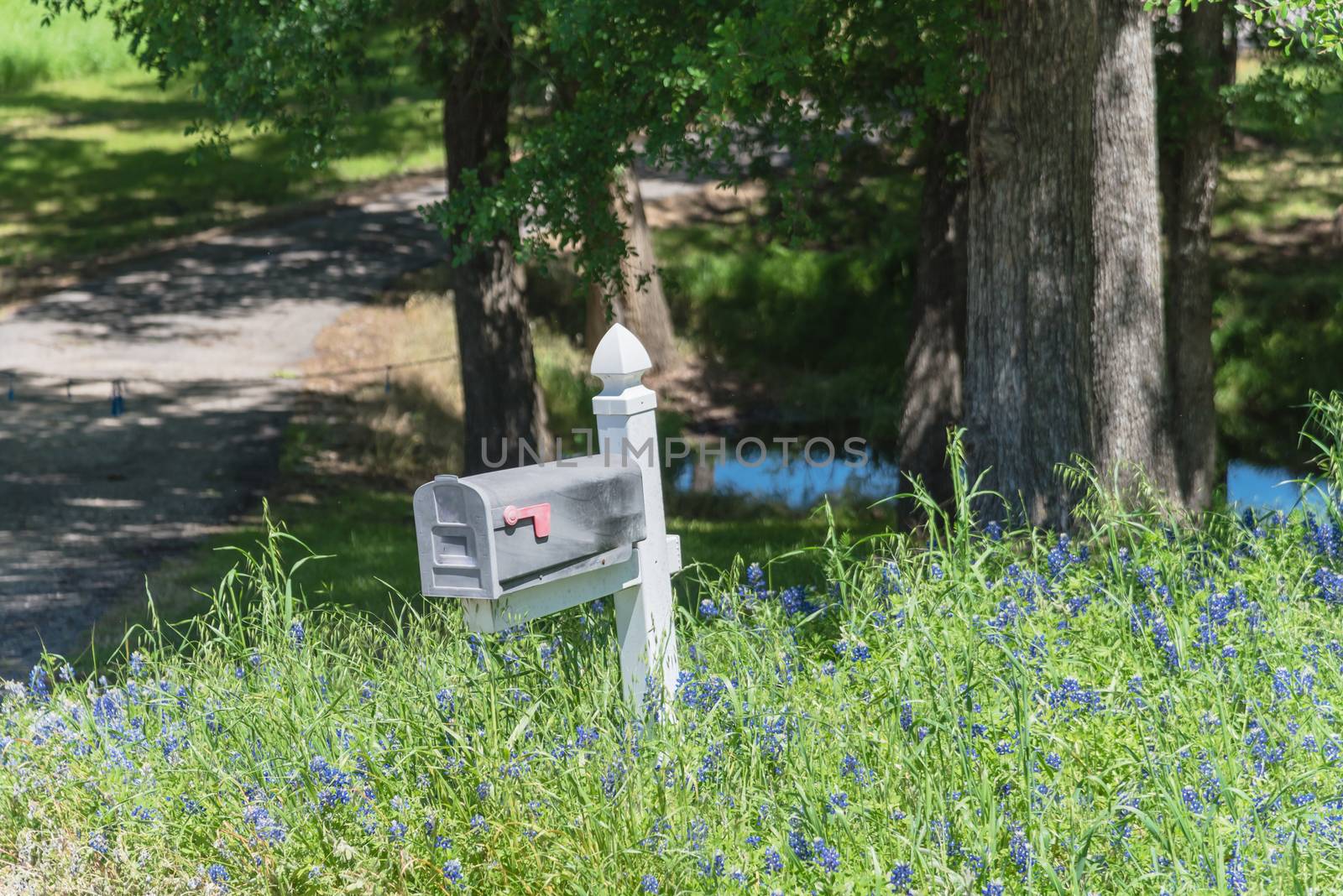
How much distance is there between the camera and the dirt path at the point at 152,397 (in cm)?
922

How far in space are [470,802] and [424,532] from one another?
738 millimetres

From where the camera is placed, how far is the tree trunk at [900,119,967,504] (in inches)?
393

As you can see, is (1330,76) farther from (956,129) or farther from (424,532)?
(424,532)

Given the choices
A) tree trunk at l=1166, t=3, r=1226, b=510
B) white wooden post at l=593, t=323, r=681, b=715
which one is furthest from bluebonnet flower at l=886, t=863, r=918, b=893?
tree trunk at l=1166, t=3, r=1226, b=510

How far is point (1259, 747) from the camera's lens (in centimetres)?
339

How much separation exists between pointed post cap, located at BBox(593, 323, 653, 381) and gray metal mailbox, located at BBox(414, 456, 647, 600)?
0.32 metres

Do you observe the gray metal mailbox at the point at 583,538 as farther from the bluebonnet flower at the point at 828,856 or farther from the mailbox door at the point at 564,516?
the bluebonnet flower at the point at 828,856

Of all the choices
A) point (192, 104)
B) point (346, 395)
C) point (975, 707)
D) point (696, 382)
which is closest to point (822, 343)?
point (696, 382)

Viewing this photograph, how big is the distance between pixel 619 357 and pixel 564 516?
0.56 meters

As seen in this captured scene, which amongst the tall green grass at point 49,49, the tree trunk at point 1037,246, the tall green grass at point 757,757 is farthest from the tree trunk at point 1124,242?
the tall green grass at point 49,49

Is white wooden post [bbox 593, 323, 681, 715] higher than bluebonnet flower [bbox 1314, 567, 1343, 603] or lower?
higher

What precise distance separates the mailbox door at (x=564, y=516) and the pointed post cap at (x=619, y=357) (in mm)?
270

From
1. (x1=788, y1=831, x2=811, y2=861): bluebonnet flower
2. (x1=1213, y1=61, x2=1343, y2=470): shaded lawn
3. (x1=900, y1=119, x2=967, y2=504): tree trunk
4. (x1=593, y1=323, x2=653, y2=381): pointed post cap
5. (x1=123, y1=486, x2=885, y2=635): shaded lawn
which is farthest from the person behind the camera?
(x1=1213, y1=61, x2=1343, y2=470): shaded lawn

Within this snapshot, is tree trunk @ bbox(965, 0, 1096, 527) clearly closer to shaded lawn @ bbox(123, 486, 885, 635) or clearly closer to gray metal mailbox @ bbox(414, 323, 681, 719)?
shaded lawn @ bbox(123, 486, 885, 635)
